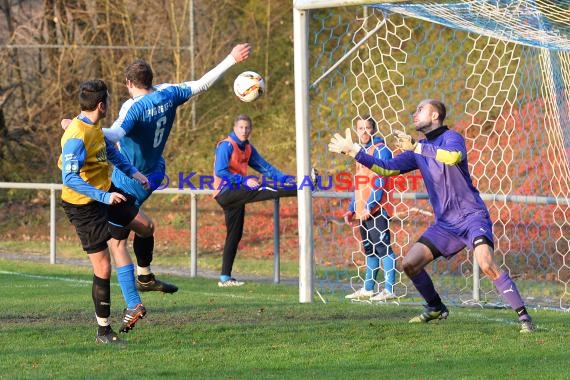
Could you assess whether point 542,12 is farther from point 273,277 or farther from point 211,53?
point 211,53

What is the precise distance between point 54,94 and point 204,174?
11.2 feet

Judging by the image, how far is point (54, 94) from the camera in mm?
21625

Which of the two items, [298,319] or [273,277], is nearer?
[298,319]

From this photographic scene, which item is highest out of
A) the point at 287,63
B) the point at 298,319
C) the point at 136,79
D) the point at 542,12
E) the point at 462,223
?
the point at 287,63

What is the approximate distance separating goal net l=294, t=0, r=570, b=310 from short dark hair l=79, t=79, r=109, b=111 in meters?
2.90

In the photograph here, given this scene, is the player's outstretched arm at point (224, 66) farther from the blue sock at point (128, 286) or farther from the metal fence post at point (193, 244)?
the metal fence post at point (193, 244)

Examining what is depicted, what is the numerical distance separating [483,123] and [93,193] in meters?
8.14

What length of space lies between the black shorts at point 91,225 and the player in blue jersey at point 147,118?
1291 millimetres

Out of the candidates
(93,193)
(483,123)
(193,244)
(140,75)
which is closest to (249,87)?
(140,75)

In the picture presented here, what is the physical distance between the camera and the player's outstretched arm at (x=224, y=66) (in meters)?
9.42

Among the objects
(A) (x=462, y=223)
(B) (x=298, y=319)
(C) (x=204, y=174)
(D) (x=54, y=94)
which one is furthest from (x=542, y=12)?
(D) (x=54, y=94)

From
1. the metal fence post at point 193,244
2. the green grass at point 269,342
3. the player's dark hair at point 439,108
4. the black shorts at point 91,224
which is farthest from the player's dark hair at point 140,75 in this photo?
the metal fence post at point 193,244

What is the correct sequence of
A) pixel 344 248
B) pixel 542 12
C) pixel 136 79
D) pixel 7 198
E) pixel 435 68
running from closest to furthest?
pixel 136 79, pixel 542 12, pixel 344 248, pixel 435 68, pixel 7 198

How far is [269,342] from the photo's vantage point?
782cm
